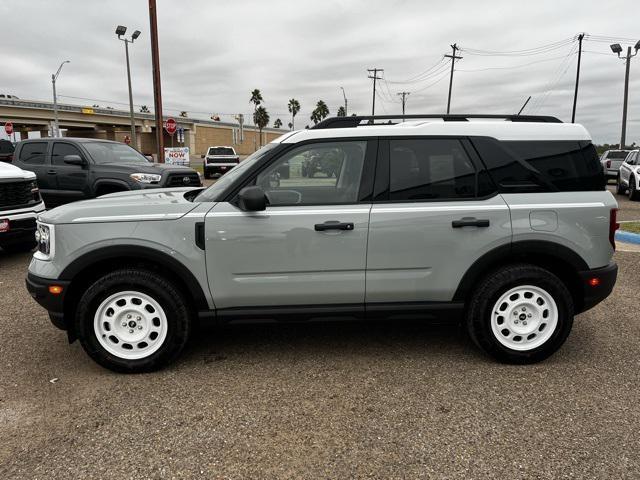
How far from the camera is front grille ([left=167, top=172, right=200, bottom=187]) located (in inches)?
391

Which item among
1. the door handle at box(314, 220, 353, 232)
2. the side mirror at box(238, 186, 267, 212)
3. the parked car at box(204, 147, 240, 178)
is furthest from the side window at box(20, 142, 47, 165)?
the parked car at box(204, 147, 240, 178)

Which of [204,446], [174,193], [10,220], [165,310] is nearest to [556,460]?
Answer: [204,446]

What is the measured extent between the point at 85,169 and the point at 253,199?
7.42 m

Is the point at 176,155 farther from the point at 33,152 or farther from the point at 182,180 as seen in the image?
the point at 182,180

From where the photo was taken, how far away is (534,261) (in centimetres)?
371

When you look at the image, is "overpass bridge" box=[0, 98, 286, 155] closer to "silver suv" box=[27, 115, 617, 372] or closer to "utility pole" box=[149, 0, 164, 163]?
"utility pole" box=[149, 0, 164, 163]

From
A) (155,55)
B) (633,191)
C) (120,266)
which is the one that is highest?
(155,55)

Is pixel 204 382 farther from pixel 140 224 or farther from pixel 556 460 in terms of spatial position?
pixel 556 460

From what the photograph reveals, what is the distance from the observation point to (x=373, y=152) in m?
3.61

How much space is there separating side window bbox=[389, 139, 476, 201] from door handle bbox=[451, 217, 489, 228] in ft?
0.62

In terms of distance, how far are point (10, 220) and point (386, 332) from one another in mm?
5410

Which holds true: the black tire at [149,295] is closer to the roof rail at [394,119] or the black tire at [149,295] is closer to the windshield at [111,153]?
the roof rail at [394,119]

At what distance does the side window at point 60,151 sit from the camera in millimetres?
9703

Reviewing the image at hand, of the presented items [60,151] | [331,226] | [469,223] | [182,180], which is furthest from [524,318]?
[60,151]
